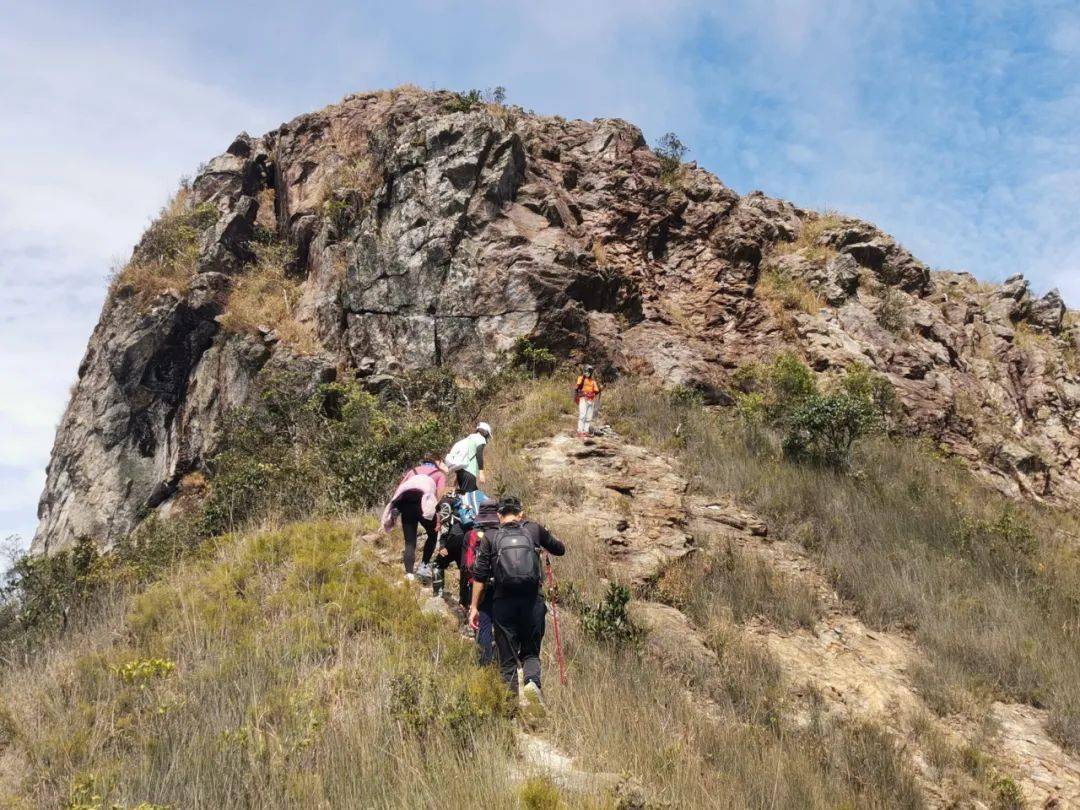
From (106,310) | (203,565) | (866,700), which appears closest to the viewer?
(866,700)

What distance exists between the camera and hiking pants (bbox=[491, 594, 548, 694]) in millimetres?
5305

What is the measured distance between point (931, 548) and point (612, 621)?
5.86m

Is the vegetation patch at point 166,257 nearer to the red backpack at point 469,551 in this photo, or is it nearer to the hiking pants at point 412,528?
the hiking pants at point 412,528

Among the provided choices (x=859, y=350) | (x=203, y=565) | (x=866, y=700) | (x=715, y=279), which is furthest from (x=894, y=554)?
(x=715, y=279)

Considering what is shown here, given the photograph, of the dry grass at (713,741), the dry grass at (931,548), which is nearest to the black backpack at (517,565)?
the dry grass at (713,741)

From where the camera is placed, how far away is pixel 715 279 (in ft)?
66.2

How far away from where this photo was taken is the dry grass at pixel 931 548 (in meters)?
7.28

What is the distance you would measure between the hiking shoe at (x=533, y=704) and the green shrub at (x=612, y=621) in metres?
1.45

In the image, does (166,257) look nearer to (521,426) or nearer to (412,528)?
(521,426)

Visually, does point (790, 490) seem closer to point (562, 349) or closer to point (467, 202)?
point (562, 349)

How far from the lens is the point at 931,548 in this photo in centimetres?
994

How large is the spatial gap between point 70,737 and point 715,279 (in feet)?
60.9

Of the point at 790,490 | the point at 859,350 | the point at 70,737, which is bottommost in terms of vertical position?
the point at 70,737

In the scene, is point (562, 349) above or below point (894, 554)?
above
